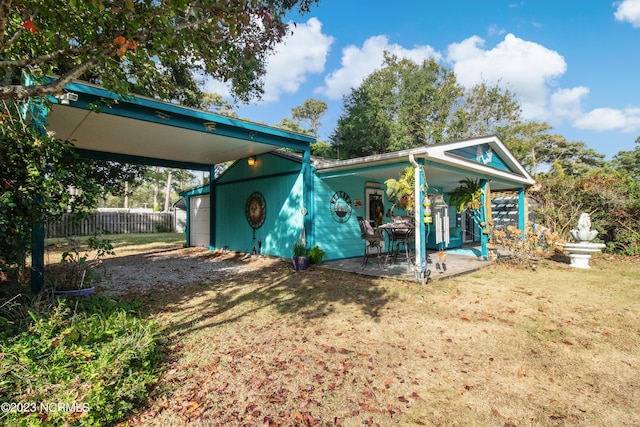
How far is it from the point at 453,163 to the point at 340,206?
314 cm

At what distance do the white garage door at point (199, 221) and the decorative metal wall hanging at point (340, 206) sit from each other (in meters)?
5.71

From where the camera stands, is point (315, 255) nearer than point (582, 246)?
No

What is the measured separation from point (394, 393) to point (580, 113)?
32.6 m

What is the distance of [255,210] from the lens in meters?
9.36

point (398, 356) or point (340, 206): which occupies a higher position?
point (340, 206)

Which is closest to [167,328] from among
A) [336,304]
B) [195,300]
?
[195,300]

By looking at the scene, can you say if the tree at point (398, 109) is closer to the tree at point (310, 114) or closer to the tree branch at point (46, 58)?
the tree at point (310, 114)

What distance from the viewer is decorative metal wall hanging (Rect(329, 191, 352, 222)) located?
8.24m

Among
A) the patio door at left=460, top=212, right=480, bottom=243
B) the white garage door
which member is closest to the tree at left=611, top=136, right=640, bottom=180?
the patio door at left=460, top=212, right=480, bottom=243

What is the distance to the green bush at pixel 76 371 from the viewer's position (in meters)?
1.87

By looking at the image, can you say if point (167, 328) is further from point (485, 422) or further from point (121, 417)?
point (485, 422)

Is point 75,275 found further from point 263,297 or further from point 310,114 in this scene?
point 310,114

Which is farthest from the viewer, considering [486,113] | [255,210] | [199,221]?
[486,113]

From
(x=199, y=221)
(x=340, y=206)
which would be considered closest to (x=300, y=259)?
(x=340, y=206)
